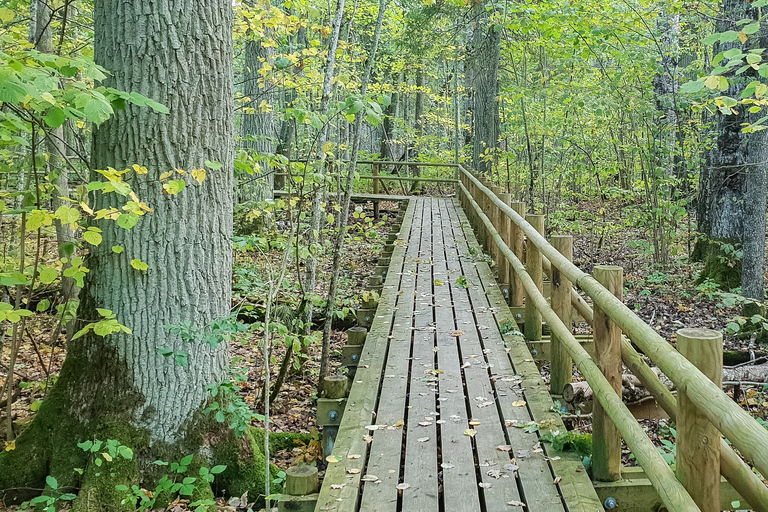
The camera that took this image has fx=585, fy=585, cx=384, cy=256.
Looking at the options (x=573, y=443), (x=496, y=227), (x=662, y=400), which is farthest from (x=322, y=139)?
(x=662, y=400)

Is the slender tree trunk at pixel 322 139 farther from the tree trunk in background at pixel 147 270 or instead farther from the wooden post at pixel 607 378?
the wooden post at pixel 607 378

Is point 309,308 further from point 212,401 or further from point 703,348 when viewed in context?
point 703,348

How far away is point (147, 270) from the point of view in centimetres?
407

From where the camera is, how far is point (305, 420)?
20.7 ft

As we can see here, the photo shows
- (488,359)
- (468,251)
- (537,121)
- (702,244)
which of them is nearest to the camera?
(488,359)

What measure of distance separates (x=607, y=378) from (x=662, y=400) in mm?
374

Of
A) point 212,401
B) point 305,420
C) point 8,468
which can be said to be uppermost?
point 212,401

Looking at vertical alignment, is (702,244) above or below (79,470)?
above

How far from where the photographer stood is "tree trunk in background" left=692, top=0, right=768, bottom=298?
8508 millimetres

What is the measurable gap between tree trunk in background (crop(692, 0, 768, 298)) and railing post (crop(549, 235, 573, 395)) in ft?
16.7

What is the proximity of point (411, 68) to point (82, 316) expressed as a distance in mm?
21070

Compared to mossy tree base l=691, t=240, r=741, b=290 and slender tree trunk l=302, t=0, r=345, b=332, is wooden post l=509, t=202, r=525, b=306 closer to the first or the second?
slender tree trunk l=302, t=0, r=345, b=332

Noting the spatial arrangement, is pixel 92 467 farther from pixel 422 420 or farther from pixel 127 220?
pixel 422 420

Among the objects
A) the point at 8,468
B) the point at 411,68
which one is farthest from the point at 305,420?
the point at 411,68
